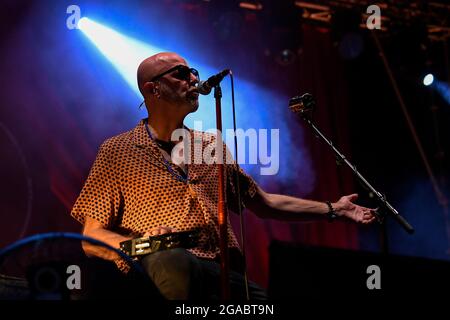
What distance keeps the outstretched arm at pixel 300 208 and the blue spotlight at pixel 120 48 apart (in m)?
3.10

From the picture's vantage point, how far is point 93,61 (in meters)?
5.95

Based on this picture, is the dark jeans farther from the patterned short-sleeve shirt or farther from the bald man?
the patterned short-sleeve shirt

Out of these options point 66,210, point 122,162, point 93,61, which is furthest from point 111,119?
point 122,162

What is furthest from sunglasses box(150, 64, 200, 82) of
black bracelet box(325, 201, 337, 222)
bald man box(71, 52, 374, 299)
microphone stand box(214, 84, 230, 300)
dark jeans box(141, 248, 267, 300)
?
dark jeans box(141, 248, 267, 300)

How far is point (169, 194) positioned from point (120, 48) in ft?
11.1

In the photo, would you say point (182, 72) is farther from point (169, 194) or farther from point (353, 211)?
point (353, 211)

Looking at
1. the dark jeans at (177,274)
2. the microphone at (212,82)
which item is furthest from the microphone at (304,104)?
the dark jeans at (177,274)

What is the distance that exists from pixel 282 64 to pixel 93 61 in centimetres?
225

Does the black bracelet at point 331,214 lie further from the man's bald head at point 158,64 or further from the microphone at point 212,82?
the man's bald head at point 158,64

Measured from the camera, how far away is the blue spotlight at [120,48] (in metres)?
5.93

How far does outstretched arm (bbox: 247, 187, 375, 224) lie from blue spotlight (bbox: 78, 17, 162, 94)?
10.2ft

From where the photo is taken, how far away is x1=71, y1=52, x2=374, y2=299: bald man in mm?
2988
